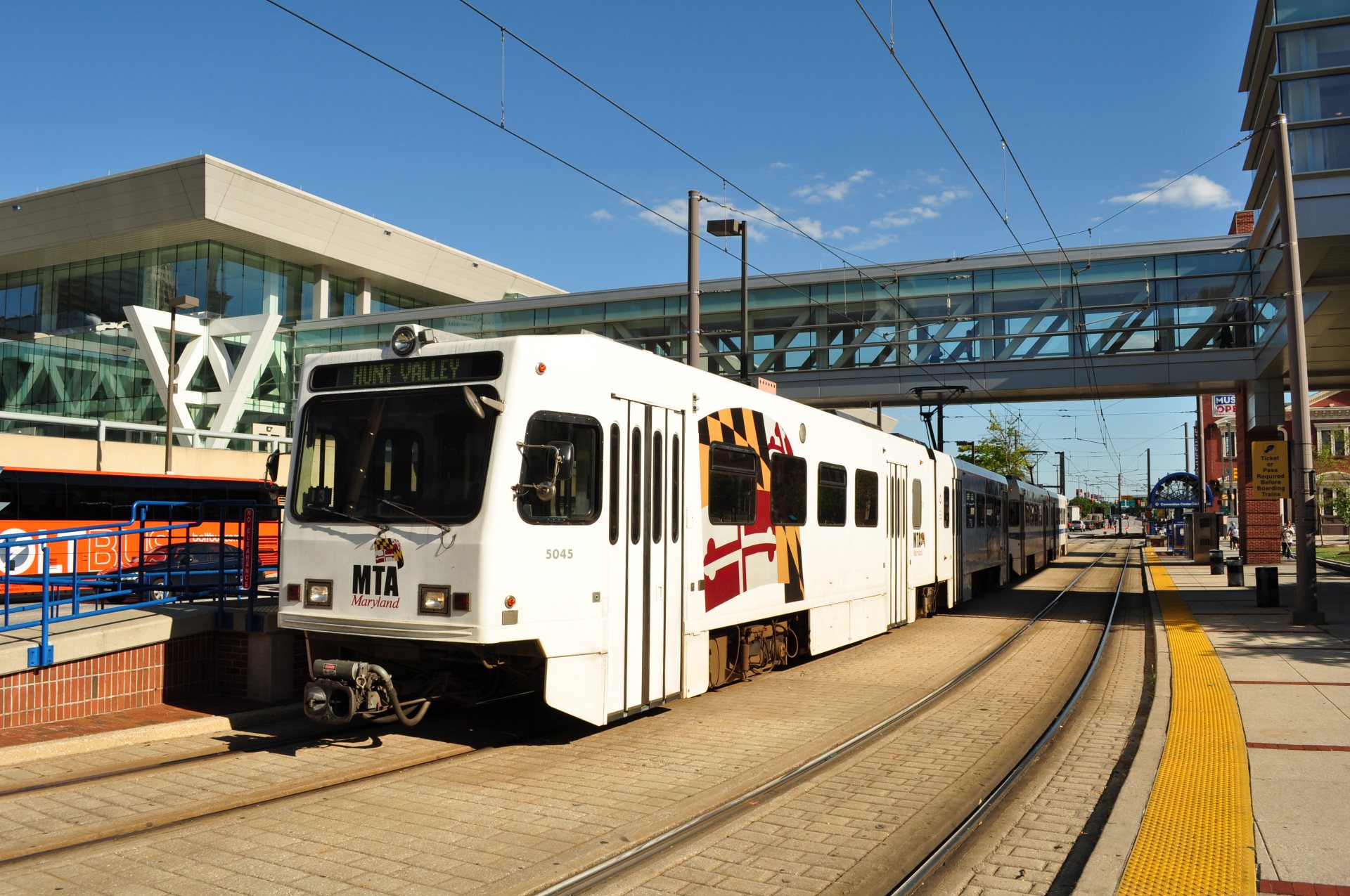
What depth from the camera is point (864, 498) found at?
48.8 ft

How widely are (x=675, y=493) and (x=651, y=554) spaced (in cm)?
70

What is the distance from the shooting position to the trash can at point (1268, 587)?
19656 mm

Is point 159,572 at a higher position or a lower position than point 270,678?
higher

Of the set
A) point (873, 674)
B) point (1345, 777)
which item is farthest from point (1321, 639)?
point (1345, 777)

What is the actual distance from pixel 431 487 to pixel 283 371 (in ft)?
146

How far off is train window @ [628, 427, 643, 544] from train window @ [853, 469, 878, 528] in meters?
6.15

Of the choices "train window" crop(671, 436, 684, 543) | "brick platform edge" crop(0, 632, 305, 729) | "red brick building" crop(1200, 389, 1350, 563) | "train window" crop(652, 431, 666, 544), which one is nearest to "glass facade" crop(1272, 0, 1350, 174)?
"red brick building" crop(1200, 389, 1350, 563)

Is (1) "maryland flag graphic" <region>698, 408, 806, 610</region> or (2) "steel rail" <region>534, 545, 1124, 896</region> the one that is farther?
(1) "maryland flag graphic" <region>698, 408, 806, 610</region>

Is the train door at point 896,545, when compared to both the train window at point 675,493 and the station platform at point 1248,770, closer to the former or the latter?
the station platform at point 1248,770

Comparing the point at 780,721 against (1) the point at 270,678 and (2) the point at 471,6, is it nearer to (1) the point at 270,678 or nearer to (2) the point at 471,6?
(1) the point at 270,678

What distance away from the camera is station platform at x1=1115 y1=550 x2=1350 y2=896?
5.04 m

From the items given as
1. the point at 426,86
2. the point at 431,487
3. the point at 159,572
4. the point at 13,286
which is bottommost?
the point at 159,572

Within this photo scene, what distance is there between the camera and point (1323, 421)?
71.1m

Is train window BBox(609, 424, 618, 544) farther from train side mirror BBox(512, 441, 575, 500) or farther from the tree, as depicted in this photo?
the tree
